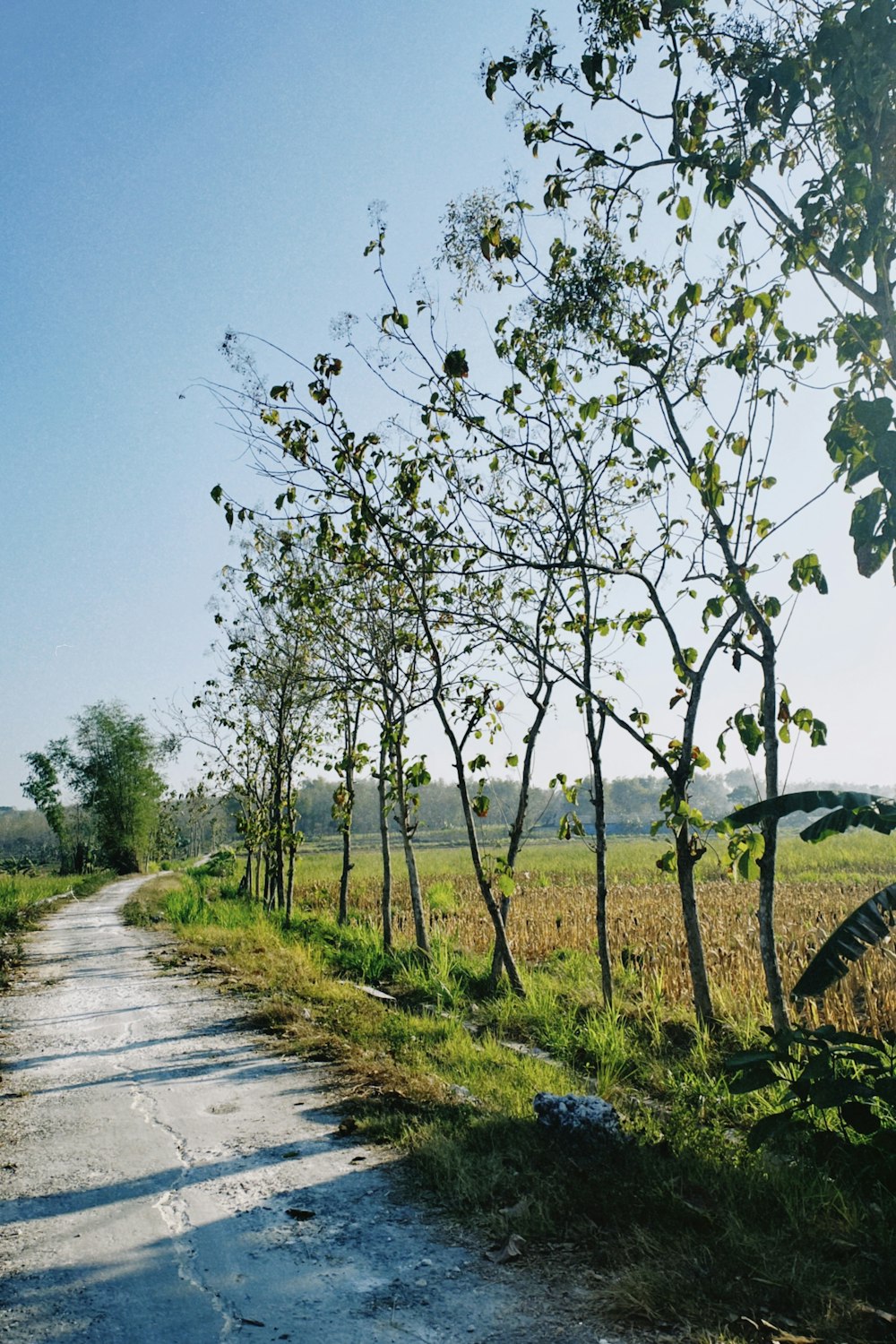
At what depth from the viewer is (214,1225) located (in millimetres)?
4160

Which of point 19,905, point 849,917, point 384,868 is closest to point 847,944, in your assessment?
point 849,917

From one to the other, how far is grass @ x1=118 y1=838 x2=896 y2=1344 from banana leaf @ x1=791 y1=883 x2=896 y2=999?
90 cm

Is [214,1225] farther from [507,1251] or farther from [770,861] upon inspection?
[770,861]

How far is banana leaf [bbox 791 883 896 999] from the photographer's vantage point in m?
4.72

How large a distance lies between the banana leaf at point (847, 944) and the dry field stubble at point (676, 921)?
2.92 m

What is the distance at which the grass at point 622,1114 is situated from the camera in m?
3.43

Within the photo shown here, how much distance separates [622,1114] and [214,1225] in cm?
263

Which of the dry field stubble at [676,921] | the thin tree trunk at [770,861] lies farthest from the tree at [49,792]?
the thin tree trunk at [770,861]

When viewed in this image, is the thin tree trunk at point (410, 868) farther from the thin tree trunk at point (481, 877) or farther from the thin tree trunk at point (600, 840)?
the thin tree trunk at point (600, 840)

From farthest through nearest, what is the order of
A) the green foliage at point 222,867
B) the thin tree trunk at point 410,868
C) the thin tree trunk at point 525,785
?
1. the green foliage at point 222,867
2. the thin tree trunk at point 410,868
3. the thin tree trunk at point 525,785

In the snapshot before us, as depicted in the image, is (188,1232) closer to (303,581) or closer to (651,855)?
(303,581)

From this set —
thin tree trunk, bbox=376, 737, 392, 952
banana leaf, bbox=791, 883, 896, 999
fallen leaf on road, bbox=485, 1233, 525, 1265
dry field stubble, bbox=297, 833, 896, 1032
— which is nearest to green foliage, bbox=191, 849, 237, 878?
dry field stubble, bbox=297, 833, 896, 1032

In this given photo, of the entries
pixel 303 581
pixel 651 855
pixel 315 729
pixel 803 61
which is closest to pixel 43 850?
pixel 651 855

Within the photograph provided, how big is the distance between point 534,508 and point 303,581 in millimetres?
2667
